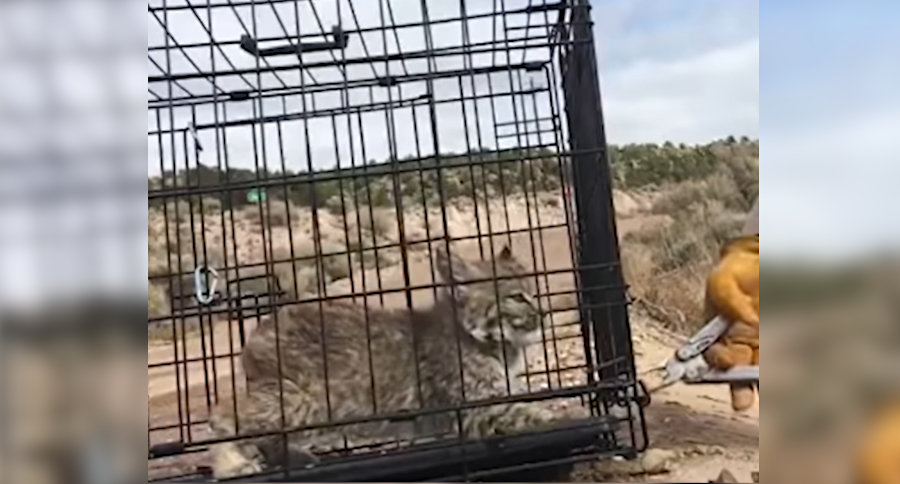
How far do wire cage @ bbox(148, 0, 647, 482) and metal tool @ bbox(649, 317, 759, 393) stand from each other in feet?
0.57

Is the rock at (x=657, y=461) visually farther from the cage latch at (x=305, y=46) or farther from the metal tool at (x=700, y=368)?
the cage latch at (x=305, y=46)

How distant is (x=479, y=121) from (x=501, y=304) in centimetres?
85

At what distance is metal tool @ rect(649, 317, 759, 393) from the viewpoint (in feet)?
4.99

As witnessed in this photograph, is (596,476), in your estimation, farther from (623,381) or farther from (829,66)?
(829,66)

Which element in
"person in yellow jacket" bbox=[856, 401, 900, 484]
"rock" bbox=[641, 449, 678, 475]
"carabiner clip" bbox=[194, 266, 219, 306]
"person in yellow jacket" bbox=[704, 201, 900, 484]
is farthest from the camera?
"carabiner clip" bbox=[194, 266, 219, 306]

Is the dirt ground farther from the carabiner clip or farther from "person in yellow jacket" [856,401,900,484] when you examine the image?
"person in yellow jacket" [856,401,900,484]

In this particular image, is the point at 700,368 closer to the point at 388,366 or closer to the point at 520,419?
the point at 520,419

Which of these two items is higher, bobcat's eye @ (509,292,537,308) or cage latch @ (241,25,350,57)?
cage latch @ (241,25,350,57)

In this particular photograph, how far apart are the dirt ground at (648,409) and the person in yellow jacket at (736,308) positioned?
0.20 feet

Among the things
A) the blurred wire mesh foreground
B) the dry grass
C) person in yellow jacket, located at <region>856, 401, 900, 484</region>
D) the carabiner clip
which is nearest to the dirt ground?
the carabiner clip

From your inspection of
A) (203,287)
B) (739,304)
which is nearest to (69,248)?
(739,304)

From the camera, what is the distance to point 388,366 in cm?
204

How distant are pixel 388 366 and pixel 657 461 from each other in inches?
27.9

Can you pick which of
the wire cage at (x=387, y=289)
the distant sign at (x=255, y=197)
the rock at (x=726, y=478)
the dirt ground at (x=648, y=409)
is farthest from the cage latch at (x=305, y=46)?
the rock at (x=726, y=478)
